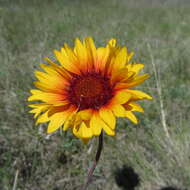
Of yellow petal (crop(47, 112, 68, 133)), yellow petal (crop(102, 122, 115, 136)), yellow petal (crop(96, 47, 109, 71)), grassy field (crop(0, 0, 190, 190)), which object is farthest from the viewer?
grassy field (crop(0, 0, 190, 190))

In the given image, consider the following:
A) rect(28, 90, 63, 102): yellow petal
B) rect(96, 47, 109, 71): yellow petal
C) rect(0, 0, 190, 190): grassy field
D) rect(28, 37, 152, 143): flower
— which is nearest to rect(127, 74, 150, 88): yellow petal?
rect(28, 37, 152, 143): flower

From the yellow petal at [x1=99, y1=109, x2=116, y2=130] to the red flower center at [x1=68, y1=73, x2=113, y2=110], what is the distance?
0.12 meters

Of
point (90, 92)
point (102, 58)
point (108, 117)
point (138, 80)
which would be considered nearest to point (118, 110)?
point (108, 117)

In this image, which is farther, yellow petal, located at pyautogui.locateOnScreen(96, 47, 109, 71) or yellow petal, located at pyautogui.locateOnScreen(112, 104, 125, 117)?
yellow petal, located at pyautogui.locateOnScreen(96, 47, 109, 71)

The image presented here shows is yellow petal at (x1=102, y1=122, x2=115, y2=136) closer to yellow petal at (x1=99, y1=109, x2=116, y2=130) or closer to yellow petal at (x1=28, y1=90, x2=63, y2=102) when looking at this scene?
yellow petal at (x1=99, y1=109, x2=116, y2=130)

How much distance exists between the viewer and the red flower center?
3.51 ft

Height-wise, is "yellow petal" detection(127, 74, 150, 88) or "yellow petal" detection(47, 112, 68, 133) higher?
"yellow petal" detection(127, 74, 150, 88)

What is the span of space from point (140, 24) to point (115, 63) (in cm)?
362

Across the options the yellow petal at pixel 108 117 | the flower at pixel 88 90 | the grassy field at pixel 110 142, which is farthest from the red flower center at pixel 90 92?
the grassy field at pixel 110 142

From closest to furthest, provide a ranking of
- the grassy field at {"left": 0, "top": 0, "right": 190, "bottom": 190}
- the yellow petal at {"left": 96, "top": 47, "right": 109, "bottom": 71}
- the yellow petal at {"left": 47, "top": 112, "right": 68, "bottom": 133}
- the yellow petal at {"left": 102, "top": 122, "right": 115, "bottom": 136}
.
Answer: the yellow petal at {"left": 102, "top": 122, "right": 115, "bottom": 136}
the yellow petal at {"left": 47, "top": 112, "right": 68, "bottom": 133}
the yellow petal at {"left": 96, "top": 47, "right": 109, "bottom": 71}
the grassy field at {"left": 0, "top": 0, "right": 190, "bottom": 190}

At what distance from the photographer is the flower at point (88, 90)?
0.90 metres

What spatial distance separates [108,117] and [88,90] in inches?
10.2

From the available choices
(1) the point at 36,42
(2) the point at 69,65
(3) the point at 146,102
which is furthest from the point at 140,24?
(2) the point at 69,65

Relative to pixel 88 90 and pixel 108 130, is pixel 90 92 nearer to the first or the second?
pixel 88 90
